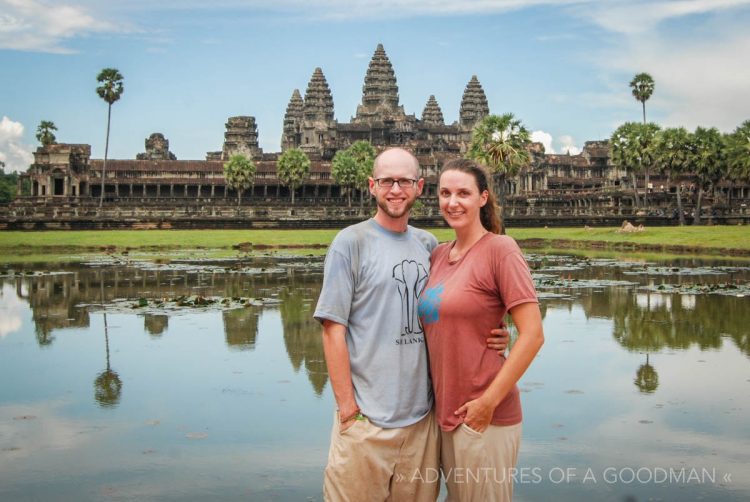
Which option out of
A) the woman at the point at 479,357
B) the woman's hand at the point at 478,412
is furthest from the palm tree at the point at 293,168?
the woman's hand at the point at 478,412

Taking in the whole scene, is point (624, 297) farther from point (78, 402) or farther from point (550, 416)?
point (78, 402)

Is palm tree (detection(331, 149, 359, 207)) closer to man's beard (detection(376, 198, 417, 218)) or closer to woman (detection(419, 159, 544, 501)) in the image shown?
man's beard (detection(376, 198, 417, 218))

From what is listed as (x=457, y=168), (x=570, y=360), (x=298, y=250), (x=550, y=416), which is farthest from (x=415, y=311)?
(x=298, y=250)

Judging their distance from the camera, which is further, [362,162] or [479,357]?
[362,162]

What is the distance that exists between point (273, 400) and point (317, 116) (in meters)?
124

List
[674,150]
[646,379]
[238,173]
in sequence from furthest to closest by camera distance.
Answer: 1. [238,173]
2. [674,150]
3. [646,379]

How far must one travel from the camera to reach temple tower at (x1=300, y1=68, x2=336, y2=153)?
12900cm

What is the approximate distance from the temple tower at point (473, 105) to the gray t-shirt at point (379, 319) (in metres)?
135

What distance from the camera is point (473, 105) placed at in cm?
14012

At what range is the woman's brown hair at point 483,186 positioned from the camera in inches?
191

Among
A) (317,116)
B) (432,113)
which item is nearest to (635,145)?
(317,116)

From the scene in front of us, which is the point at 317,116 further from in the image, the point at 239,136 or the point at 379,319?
the point at 379,319

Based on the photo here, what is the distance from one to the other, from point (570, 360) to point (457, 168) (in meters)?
6.56

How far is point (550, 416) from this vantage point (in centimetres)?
809
